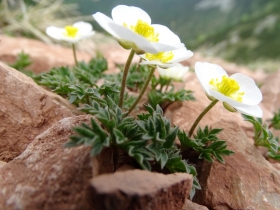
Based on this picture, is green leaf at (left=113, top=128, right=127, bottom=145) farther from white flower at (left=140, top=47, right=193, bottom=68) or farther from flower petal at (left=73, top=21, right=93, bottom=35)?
flower petal at (left=73, top=21, right=93, bottom=35)

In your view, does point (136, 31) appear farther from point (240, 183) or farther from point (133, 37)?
point (240, 183)

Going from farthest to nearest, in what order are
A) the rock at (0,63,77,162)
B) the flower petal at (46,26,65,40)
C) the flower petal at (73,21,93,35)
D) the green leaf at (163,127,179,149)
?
the flower petal at (73,21,93,35)
the flower petal at (46,26,65,40)
the rock at (0,63,77,162)
the green leaf at (163,127,179,149)

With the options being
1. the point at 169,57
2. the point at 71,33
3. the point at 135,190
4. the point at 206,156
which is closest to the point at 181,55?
the point at 169,57

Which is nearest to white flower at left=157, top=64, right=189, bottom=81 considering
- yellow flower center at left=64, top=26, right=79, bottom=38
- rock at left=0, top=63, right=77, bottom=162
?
yellow flower center at left=64, top=26, right=79, bottom=38

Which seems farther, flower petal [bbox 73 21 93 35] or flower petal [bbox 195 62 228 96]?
flower petal [bbox 73 21 93 35]

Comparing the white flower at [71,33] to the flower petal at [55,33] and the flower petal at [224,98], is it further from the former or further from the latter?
the flower petal at [224,98]

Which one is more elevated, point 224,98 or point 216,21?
point 216,21
